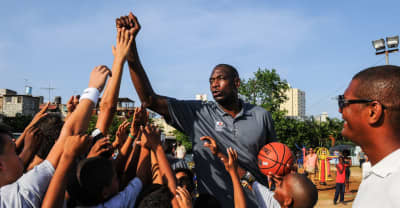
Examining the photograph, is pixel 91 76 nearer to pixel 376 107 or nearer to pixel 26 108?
pixel 376 107

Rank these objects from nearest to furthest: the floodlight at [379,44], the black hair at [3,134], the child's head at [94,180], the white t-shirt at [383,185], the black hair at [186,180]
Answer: the white t-shirt at [383,185], the black hair at [3,134], the child's head at [94,180], the black hair at [186,180], the floodlight at [379,44]

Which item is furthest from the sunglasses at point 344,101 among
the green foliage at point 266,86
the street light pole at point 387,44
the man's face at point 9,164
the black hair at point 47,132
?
the green foliage at point 266,86

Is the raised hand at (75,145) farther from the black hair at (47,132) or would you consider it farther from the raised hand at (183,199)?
the black hair at (47,132)

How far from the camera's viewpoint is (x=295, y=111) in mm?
183750

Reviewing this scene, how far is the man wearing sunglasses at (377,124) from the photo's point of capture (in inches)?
67.2

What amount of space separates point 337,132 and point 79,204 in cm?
7190

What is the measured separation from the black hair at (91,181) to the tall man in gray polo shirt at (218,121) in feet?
3.57

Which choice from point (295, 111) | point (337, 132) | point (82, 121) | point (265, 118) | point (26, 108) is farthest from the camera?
point (295, 111)

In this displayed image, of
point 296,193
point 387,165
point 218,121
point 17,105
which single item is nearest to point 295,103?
point 17,105

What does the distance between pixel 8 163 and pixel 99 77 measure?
96 centimetres

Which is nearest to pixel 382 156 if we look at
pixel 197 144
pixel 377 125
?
pixel 377 125

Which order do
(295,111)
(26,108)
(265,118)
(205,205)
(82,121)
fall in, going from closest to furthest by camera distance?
(82,121), (205,205), (265,118), (26,108), (295,111)

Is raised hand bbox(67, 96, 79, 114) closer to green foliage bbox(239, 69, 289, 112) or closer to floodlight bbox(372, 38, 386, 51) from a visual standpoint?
floodlight bbox(372, 38, 386, 51)

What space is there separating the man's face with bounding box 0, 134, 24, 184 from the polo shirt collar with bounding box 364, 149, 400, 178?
7.30 feet
